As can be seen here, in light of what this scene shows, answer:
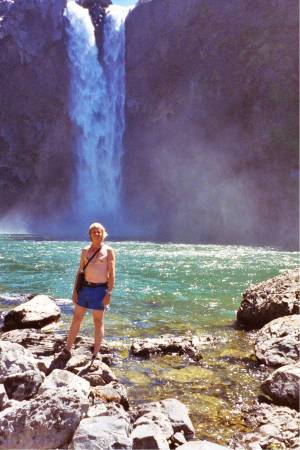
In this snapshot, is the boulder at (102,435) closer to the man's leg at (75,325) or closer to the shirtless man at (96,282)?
the shirtless man at (96,282)

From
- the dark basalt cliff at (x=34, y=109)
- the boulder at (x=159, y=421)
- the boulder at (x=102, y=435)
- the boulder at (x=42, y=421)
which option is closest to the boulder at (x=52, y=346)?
the boulder at (x=159, y=421)

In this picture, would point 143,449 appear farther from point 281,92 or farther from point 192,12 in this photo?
point 192,12

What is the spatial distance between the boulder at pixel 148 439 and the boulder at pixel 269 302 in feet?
20.4

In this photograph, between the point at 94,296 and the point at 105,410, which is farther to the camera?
the point at 94,296

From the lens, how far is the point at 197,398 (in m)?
6.23

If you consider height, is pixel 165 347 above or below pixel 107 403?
below

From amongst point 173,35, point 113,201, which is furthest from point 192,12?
point 113,201

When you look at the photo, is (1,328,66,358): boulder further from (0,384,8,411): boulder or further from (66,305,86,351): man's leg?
(0,384,8,411): boulder

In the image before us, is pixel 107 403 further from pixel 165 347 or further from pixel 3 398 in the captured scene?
pixel 165 347

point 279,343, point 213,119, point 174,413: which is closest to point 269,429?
point 174,413

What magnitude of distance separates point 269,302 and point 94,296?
16.7ft

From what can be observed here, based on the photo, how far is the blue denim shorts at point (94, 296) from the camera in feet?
23.2

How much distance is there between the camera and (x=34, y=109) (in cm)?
5903

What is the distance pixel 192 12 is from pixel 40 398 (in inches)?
2292
